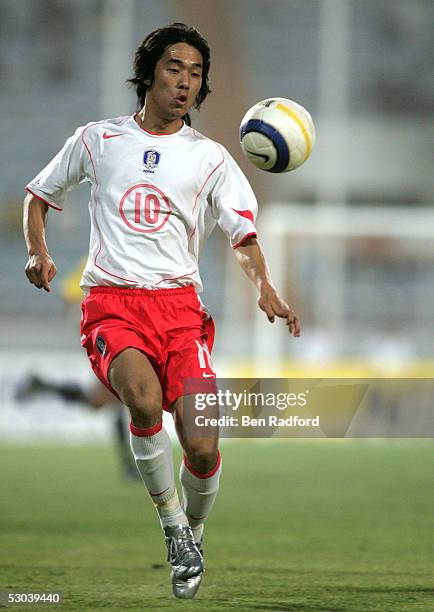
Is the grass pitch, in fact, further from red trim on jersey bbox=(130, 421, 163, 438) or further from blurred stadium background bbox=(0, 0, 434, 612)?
red trim on jersey bbox=(130, 421, 163, 438)

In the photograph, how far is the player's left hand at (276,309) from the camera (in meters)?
4.11

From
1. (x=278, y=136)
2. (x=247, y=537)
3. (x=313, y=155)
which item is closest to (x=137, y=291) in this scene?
(x=278, y=136)

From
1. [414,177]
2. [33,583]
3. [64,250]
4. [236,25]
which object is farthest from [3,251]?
[33,583]

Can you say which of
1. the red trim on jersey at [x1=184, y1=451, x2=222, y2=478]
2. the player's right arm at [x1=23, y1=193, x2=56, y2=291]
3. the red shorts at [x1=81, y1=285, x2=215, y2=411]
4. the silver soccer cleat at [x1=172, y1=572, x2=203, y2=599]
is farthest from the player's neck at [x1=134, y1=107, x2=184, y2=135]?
the silver soccer cleat at [x1=172, y1=572, x2=203, y2=599]

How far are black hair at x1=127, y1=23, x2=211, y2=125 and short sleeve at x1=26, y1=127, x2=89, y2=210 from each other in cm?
31

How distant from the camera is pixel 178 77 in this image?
4.37m

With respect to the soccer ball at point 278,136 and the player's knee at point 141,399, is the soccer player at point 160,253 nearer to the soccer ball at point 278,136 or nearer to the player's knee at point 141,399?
the player's knee at point 141,399

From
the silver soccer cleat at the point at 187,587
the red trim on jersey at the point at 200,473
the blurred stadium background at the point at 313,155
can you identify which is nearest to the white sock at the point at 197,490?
the red trim on jersey at the point at 200,473

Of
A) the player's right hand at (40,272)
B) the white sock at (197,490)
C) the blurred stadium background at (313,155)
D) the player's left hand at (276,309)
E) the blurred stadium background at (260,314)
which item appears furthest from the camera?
the blurred stadium background at (313,155)

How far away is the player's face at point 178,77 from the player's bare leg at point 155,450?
0.94 meters

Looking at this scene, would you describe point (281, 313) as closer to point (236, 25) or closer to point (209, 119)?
point (209, 119)

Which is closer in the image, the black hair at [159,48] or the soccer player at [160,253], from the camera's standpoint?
the soccer player at [160,253]

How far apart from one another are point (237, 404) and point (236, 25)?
20240 mm

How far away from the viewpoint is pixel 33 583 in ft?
15.1
